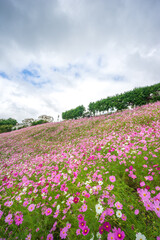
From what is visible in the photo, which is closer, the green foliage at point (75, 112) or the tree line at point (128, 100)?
the tree line at point (128, 100)

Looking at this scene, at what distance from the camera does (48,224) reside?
178cm

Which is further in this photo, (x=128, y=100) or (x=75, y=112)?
(x=75, y=112)

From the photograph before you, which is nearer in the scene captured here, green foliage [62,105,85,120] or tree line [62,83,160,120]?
tree line [62,83,160,120]

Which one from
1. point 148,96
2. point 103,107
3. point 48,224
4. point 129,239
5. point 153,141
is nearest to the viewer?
point 129,239

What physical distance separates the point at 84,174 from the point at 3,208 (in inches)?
78.3

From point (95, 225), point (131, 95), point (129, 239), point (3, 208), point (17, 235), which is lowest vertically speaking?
point (3, 208)

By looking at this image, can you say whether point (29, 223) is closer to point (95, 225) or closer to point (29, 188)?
point (29, 188)

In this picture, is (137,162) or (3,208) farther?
(137,162)

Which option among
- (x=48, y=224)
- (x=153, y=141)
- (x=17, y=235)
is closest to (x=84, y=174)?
(x=48, y=224)

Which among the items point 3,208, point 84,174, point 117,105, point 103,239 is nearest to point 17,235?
point 3,208

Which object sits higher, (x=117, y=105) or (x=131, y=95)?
(x=131, y=95)

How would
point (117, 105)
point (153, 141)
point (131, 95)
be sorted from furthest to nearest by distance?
point (117, 105), point (131, 95), point (153, 141)

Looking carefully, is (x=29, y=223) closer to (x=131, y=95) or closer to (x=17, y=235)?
(x=17, y=235)

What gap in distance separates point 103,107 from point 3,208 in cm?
1717
